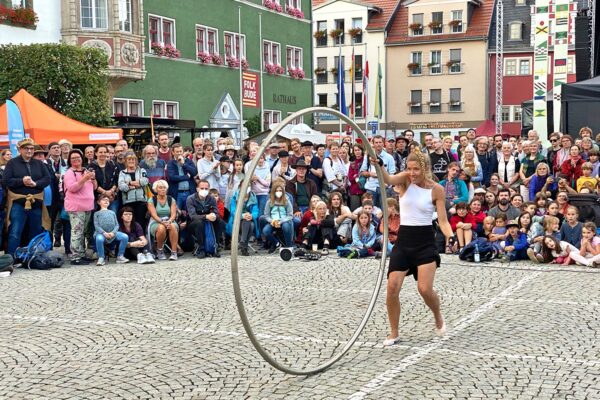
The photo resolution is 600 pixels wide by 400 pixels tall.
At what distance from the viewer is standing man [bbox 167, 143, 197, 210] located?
15.4 metres

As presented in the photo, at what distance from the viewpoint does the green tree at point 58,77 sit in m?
26.6

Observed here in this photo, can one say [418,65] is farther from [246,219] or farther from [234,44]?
[246,219]

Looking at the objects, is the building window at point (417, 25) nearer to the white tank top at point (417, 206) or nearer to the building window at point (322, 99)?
the building window at point (322, 99)

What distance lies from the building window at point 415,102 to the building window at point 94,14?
133 feet

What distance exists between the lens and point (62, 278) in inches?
488

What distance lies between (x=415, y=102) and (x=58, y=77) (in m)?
45.8

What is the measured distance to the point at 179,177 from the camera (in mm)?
15422

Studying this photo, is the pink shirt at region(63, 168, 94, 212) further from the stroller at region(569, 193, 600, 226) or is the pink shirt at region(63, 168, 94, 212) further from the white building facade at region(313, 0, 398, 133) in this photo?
the white building facade at region(313, 0, 398, 133)

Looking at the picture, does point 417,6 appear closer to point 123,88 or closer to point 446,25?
point 446,25

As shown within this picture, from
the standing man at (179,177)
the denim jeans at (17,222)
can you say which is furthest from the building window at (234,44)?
the denim jeans at (17,222)

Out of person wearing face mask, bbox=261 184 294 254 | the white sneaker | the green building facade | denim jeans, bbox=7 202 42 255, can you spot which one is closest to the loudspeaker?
person wearing face mask, bbox=261 184 294 254

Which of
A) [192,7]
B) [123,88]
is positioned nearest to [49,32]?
[123,88]

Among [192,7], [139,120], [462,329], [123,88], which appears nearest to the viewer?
[462,329]

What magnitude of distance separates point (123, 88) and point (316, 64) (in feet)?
130
